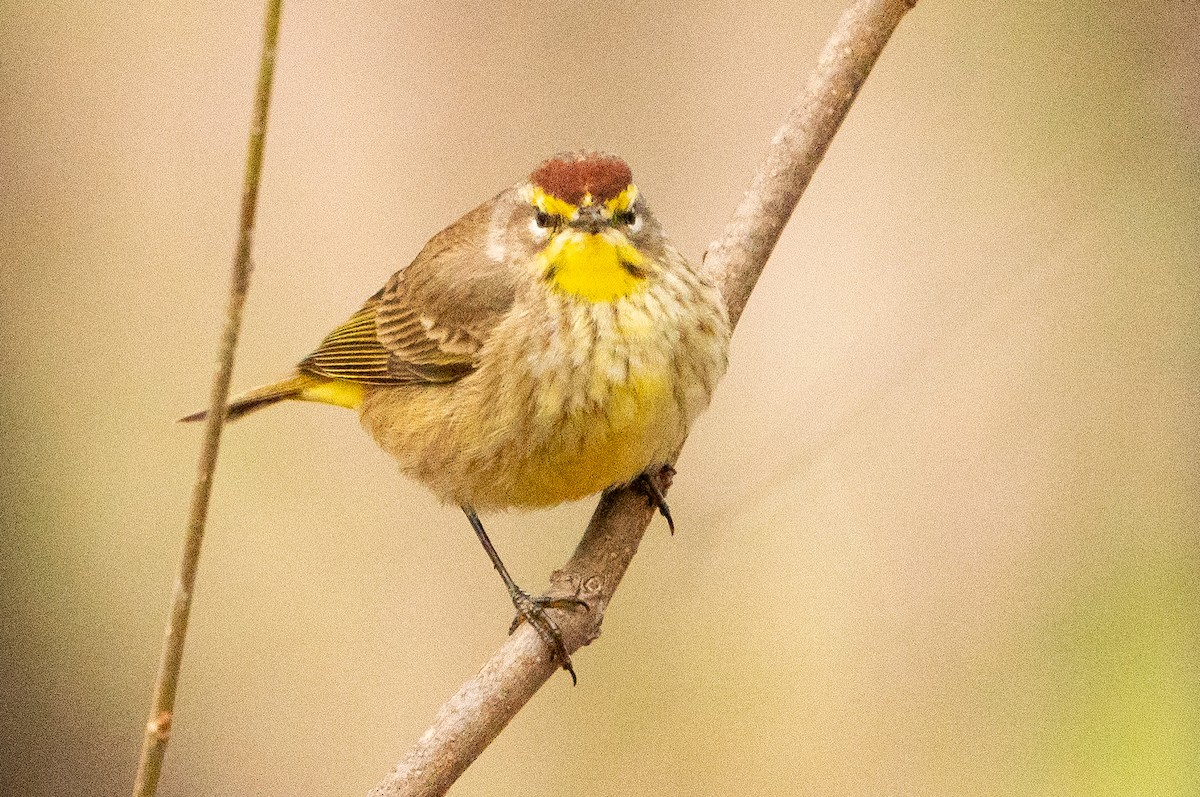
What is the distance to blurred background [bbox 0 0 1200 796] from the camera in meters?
4.34

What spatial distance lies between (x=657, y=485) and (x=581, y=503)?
1.24 m

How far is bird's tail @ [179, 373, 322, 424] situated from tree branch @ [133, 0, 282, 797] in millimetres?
2350

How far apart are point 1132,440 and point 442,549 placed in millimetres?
2311

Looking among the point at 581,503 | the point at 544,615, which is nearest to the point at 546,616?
the point at 544,615

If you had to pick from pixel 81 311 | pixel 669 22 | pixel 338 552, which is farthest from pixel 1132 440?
pixel 81 311

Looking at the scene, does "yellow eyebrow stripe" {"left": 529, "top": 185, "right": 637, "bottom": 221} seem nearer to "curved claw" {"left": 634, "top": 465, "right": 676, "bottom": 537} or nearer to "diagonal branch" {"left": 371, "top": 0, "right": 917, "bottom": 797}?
"diagonal branch" {"left": 371, "top": 0, "right": 917, "bottom": 797}

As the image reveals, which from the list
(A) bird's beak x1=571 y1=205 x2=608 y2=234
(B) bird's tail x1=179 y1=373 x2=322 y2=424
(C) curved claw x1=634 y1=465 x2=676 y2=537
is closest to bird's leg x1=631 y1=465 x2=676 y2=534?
(C) curved claw x1=634 y1=465 x2=676 y2=537

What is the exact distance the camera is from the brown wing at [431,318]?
3.29m

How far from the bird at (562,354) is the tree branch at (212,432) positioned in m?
1.22

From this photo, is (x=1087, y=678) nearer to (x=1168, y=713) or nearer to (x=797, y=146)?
(x=1168, y=713)

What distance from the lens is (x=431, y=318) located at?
3492 mm

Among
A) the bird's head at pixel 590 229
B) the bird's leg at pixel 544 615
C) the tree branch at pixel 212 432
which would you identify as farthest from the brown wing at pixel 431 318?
the tree branch at pixel 212 432

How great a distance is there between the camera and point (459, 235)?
354 cm

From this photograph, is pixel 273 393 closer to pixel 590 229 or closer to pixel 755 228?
pixel 590 229
